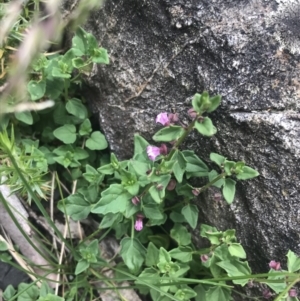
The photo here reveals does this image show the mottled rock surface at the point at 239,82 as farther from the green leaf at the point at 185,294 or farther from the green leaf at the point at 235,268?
the green leaf at the point at 185,294

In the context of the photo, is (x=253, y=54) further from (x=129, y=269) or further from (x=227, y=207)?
(x=129, y=269)

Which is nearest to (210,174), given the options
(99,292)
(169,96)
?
(169,96)

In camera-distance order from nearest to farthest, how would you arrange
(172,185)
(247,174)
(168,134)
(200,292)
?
1. (168,134)
2. (247,174)
3. (172,185)
4. (200,292)

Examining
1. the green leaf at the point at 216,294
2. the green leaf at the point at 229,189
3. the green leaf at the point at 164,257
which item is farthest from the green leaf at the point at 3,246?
the green leaf at the point at 229,189

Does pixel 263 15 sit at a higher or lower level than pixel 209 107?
higher

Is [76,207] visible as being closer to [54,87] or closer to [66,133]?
[66,133]

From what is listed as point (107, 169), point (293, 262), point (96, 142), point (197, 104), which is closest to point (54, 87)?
point (96, 142)
